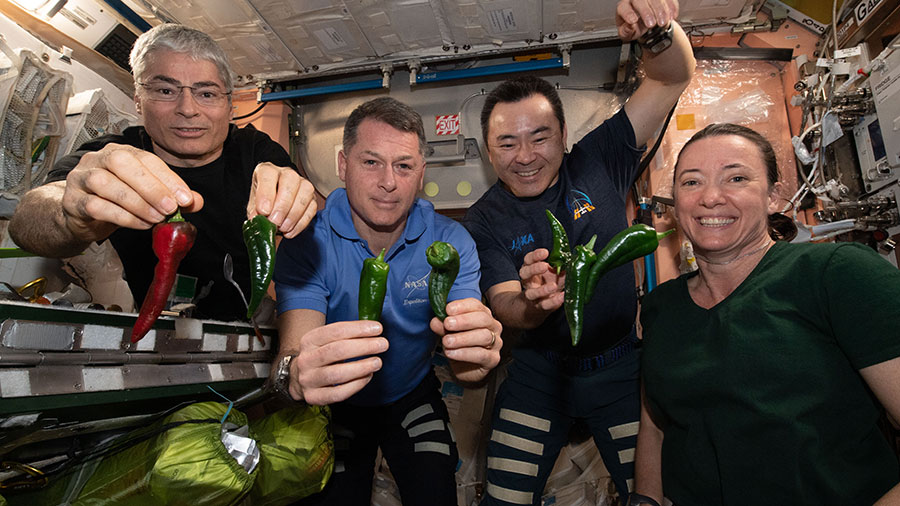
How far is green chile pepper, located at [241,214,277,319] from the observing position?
1419mm

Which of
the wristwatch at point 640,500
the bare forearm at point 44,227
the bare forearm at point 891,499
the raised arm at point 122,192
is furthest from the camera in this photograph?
the wristwatch at point 640,500

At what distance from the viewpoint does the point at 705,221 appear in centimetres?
189

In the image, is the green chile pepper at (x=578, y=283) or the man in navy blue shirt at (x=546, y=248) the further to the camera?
the man in navy blue shirt at (x=546, y=248)

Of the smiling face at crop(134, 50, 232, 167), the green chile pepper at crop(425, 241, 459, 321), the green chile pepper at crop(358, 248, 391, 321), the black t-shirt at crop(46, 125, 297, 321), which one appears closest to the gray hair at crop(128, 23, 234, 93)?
the smiling face at crop(134, 50, 232, 167)

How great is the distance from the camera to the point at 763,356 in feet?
5.47

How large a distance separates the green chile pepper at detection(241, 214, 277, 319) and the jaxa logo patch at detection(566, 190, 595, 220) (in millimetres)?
1669

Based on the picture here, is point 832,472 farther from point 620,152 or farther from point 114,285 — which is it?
point 114,285

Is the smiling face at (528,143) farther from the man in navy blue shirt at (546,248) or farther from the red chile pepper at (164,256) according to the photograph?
the red chile pepper at (164,256)

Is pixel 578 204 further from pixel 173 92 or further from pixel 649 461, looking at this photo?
pixel 173 92

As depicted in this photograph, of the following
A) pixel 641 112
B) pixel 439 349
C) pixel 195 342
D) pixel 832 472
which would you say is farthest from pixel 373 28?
pixel 832 472

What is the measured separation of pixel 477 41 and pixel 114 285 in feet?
12.2

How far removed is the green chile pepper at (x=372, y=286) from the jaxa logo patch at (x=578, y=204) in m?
1.35

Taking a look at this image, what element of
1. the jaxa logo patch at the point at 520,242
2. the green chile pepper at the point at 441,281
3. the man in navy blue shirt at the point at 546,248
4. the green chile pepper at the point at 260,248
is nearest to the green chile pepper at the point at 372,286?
the green chile pepper at the point at 441,281

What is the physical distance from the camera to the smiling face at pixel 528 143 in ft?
8.51
